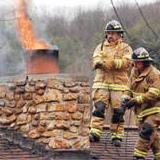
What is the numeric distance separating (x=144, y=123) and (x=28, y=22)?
10.7 feet

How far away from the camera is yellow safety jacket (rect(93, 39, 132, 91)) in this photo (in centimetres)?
1048

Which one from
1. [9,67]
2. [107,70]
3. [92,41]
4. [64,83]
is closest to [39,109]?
[64,83]

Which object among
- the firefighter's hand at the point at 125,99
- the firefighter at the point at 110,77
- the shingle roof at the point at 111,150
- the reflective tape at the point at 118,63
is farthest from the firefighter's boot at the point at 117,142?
the reflective tape at the point at 118,63

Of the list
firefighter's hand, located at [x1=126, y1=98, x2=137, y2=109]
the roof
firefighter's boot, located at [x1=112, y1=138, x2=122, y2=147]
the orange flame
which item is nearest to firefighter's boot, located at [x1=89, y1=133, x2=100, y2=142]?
the roof

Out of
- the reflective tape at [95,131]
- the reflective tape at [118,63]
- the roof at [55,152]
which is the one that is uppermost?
the reflective tape at [118,63]

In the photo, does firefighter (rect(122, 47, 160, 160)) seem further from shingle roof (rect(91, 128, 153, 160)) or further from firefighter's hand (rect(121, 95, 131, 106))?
shingle roof (rect(91, 128, 153, 160))

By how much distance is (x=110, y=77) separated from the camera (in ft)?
35.1

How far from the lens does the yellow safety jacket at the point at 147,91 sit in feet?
32.1

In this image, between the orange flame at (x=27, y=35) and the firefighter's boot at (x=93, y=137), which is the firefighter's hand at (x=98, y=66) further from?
the orange flame at (x=27, y=35)

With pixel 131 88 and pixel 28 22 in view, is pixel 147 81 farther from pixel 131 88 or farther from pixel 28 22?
pixel 28 22

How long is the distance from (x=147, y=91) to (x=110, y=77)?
996mm

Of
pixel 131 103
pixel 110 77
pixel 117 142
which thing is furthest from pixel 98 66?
pixel 117 142

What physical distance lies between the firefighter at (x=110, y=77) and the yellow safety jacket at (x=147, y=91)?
515 mm

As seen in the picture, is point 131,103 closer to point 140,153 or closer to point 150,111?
point 150,111
